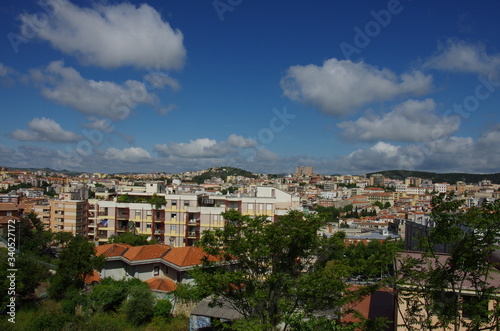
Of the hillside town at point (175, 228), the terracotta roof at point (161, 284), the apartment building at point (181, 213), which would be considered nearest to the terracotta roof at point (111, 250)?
the hillside town at point (175, 228)

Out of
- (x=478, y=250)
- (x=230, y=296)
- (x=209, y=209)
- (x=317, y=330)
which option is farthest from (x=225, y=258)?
(x=209, y=209)

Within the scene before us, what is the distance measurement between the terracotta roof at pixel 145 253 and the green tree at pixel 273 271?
8.77m

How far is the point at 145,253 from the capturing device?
17938 mm

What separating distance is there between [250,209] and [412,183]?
177184 millimetres

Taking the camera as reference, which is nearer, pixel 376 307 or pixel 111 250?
pixel 376 307

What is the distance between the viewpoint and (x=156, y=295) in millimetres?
15328

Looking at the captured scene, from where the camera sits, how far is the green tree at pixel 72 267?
53.1 ft

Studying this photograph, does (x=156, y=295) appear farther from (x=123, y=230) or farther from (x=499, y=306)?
(x=123, y=230)

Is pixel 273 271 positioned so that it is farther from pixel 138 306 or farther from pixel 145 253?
pixel 145 253

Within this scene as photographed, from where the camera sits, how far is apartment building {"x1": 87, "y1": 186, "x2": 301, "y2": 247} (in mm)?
27648

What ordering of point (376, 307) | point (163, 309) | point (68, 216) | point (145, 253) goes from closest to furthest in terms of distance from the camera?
point (376, 307) < point (163, 309) < point (145, 253) < point (68, 216)

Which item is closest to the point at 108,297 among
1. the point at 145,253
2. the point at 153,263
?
the point at 153,263

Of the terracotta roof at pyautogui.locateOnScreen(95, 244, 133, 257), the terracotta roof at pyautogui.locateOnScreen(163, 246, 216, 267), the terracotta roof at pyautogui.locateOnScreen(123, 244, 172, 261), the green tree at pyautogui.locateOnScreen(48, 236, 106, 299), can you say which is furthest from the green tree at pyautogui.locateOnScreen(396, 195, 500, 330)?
the terracotta roof at pyautogui.locateOnScreen(95, 244, 133, 257)

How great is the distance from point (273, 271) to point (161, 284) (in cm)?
881
